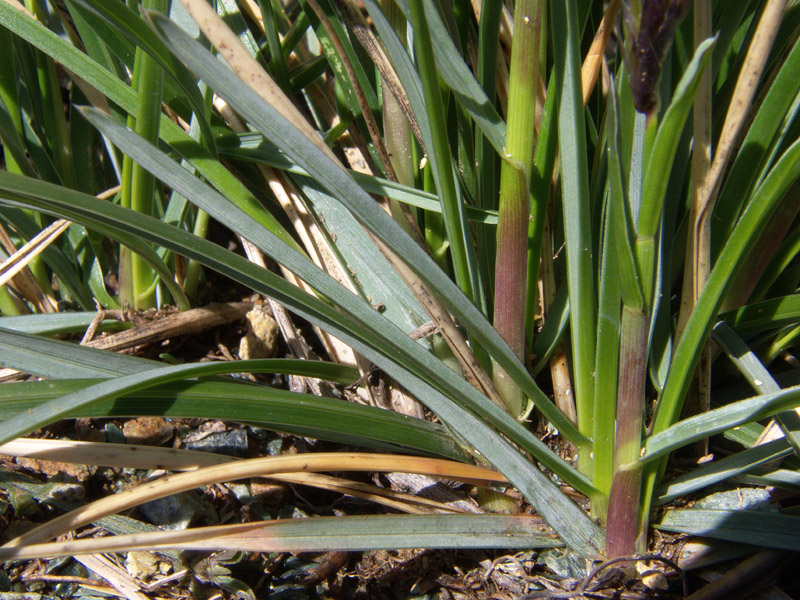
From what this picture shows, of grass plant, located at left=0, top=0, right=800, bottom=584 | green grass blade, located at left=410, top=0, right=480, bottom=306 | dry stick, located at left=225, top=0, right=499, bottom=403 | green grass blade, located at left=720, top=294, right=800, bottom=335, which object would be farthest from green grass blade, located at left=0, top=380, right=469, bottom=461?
green grass blade, located at left=720, top=294, right=800, bottom=335

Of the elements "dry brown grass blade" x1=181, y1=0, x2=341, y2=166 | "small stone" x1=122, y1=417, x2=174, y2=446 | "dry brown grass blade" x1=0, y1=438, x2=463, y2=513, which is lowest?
"dry brown grass blade" x1=0, y1=438, x2=463, y2=513

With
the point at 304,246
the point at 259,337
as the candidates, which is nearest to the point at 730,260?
the point at 304,246

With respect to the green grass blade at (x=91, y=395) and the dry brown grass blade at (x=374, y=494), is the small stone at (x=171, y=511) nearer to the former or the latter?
the dry brown grass blade at (x=374, y=494)

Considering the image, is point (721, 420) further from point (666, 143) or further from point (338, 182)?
point (338, 182)

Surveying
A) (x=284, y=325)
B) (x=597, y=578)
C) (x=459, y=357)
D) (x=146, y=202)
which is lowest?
(x=597, y=578)

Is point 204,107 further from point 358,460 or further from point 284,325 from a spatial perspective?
point 358,460

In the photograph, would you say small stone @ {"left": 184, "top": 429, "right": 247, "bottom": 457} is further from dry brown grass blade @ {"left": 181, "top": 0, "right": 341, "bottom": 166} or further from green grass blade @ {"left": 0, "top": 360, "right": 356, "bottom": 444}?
dry brown grass blade @ {"left": 181, "top": 0, "right": 341, "bottom": 166}

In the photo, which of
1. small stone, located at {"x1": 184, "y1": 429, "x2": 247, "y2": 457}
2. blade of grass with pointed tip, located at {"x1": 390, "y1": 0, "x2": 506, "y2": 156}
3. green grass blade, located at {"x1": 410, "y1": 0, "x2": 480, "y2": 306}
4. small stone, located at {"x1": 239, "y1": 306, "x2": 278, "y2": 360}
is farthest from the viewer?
small stone, located at {"x1": 239, "y1": 306, "x2": 278, "y2": 360}

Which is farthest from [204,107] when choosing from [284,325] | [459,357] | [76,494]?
[76,494]
